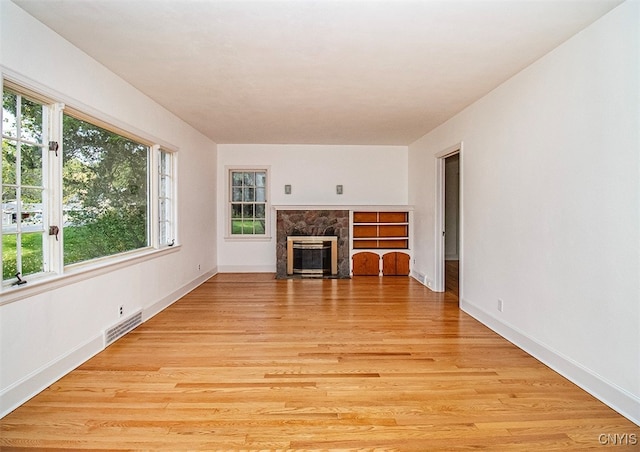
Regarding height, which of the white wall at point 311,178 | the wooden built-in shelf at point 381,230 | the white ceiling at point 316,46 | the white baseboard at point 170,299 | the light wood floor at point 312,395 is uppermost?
the white ceiling at point 316,46

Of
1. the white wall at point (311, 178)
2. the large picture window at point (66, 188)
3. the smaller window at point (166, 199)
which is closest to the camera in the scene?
the large picture window at point (66, 188)

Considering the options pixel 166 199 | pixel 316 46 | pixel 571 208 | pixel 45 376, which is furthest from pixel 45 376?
pixel 571 208

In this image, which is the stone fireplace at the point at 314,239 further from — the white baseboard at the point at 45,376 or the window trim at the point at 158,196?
the white baseboard at the point at 45,376

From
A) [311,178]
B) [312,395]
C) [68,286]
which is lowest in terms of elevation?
[312,395]

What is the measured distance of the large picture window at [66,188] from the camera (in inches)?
94.8

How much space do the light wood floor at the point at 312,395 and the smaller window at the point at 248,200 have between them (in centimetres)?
346

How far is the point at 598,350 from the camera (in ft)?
8.12

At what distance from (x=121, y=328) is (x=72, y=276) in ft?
3.09

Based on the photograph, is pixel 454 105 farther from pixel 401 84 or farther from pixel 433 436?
pixel 433 436

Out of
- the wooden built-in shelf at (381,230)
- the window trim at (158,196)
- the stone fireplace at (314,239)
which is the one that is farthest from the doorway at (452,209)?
the window trim at (158,196)

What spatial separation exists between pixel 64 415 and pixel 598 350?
142 inches

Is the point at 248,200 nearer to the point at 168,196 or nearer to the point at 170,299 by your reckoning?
the point at 168,196

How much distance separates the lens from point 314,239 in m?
6.93

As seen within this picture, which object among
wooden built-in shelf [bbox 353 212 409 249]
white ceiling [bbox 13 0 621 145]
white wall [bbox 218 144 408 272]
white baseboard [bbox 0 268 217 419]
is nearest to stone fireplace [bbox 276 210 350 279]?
wooden built-in shelf [bbox 353 212 409 249]
